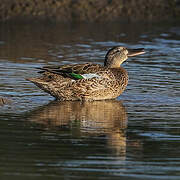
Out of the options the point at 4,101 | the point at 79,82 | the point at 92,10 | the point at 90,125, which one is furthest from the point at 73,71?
the point at 92,10

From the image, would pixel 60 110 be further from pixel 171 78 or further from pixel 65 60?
pixel 65 60

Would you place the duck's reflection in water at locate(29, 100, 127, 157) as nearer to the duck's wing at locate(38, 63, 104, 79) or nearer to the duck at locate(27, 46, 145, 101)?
the duck at locate(27, 46, 145, 101)

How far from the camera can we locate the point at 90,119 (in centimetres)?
1068

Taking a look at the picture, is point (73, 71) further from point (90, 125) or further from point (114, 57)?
point (90, 125)

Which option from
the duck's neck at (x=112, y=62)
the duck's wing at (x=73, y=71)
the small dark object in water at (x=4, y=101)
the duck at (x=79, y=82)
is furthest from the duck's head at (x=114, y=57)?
the small dark object in water at (x=4, y=101)

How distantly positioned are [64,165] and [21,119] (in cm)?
277

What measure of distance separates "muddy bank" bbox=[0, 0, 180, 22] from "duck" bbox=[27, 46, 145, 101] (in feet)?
40.9

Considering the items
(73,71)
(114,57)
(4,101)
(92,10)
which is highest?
(114,57)

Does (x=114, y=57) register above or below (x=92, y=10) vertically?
above

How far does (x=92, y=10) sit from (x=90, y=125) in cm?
1589

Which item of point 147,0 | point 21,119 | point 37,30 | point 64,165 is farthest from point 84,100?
point 147,0

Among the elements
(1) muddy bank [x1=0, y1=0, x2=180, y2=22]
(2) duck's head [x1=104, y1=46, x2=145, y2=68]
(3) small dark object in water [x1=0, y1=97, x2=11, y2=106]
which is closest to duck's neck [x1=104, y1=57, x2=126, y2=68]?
(2) duck's head [x1=104, y1=46, x2=145, y2=68]

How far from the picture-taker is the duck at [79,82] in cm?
1241

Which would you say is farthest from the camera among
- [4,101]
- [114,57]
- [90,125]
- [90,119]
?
[114,57]
